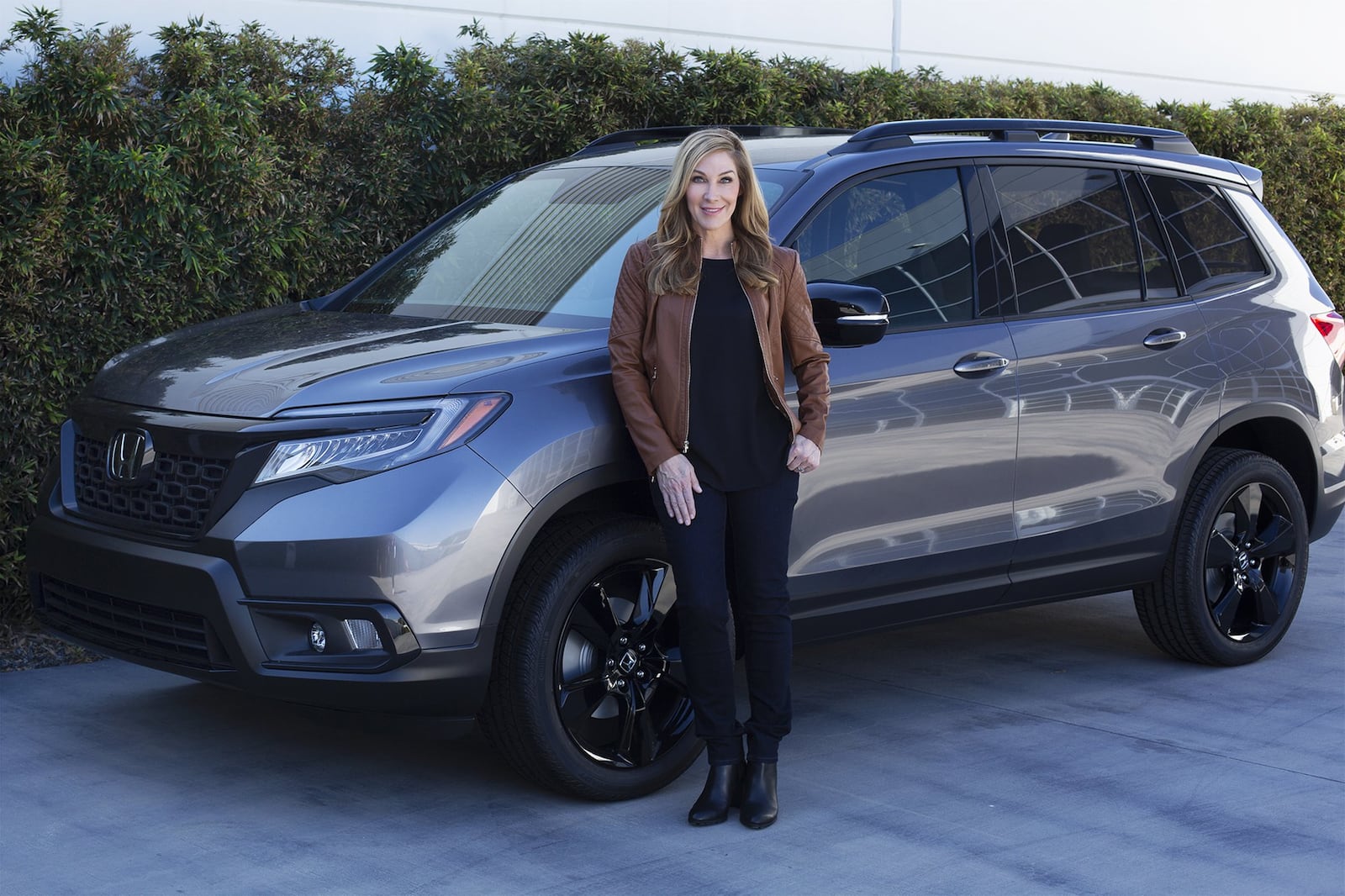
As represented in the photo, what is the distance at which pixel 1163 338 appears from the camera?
5.41m

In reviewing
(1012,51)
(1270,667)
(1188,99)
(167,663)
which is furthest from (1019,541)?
(1188,99)

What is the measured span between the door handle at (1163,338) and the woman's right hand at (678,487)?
80.8 inches

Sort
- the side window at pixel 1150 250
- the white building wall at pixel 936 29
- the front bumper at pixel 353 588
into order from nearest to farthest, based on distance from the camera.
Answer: the front bumper at pixel 353 588, the side window at pixel 1150 250, the white building wall at pixel 936 29

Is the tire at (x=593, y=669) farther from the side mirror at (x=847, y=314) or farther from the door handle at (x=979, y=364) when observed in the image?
the door handle at (x=979, y=364)

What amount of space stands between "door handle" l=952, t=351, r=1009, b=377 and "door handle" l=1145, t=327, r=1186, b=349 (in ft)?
2.36

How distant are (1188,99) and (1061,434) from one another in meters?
9.24

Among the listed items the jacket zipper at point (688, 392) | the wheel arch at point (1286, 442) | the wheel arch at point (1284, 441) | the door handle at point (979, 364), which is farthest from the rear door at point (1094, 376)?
the jacket zipper at point (688, 392)

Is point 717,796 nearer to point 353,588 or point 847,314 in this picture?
point 353,588

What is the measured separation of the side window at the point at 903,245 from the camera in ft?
15.5

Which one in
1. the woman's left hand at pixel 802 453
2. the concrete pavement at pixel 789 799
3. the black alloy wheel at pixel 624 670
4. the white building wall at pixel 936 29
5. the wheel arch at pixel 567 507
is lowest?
the concrete pavement at pixel 789 799

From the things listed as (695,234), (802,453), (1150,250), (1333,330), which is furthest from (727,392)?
(1333,330)

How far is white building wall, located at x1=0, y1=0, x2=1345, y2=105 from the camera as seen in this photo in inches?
316

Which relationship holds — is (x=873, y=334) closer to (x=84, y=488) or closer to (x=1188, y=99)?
(x=84, y=488)

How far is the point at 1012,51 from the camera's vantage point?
39.8 ft
